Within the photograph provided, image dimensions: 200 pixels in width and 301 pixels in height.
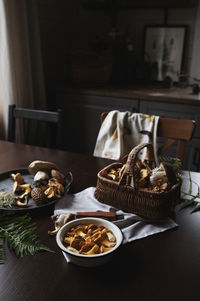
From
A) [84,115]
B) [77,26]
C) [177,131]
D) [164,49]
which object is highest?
[77,26]

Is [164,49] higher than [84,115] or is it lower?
higher

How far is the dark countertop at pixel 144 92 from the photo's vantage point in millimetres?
2029

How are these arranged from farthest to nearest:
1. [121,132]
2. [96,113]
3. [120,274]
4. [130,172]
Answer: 1. [96,113]
2. [121,132]
3. [130,172]
4. [120,274]

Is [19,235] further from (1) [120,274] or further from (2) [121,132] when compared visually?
(2) [121,132]

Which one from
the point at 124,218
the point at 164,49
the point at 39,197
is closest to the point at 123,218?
the point at 124,218

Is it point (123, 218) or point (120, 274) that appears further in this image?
point (123, 218)

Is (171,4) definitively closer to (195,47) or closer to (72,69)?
(195,47)

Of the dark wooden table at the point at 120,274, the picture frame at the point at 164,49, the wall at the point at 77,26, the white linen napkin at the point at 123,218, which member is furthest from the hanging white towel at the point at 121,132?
the picture frame at the point at 164,49

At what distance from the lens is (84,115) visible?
2328 mm

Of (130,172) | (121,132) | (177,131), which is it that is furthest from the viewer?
(121,132)

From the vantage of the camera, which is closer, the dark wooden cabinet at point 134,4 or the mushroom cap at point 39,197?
the mushroom cap at point 39,197

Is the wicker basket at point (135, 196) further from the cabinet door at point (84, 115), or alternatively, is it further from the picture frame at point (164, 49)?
the picture frame at point (164, 49)

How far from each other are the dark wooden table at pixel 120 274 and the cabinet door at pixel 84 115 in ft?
5.10

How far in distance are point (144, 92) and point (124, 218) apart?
158cm
